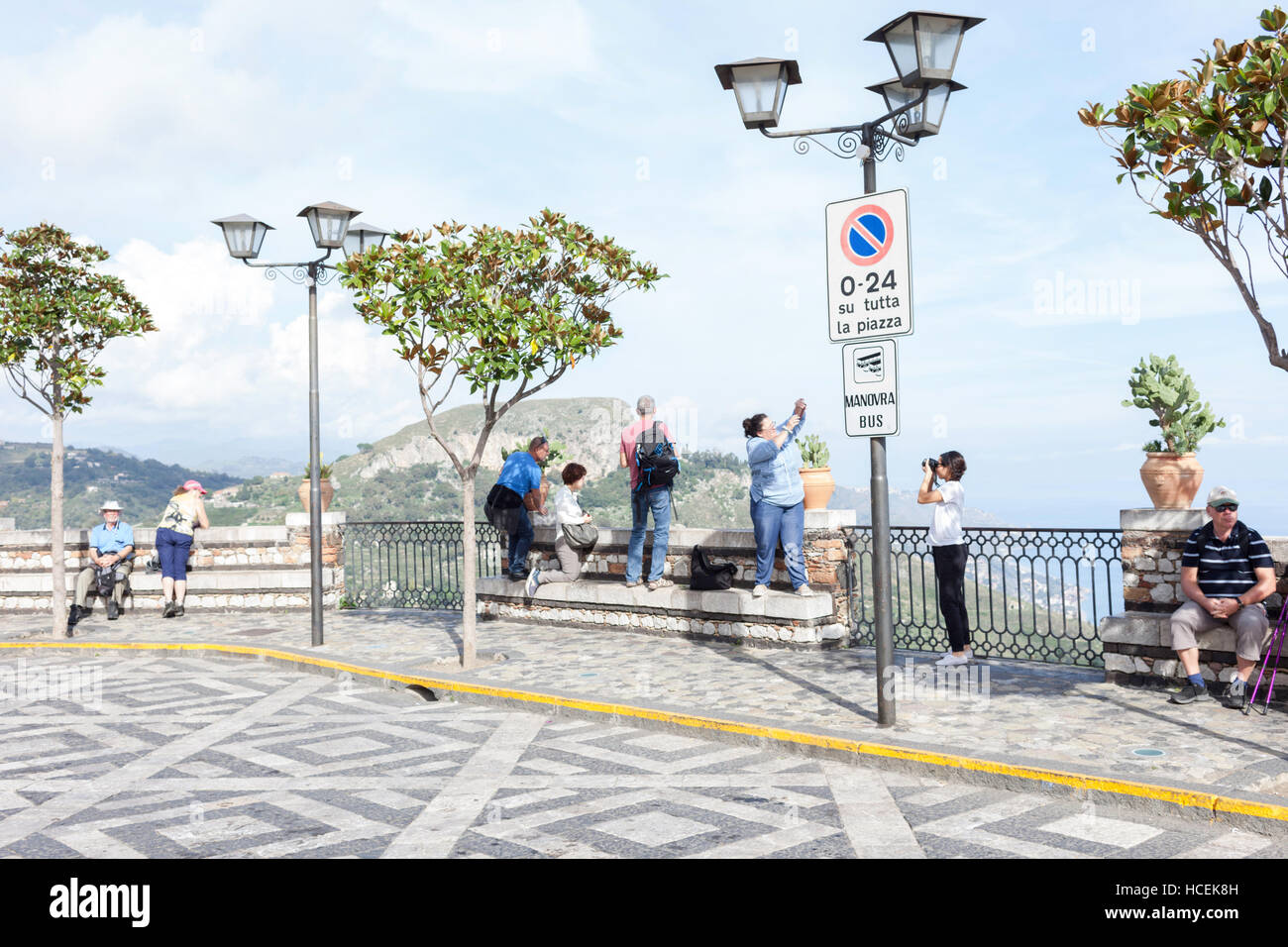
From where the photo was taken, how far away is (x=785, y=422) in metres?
11.0

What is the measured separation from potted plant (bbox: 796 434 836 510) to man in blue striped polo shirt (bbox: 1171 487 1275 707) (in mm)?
4241

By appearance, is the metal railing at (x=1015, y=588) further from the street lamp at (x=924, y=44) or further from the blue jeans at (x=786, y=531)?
the street lamp at (x=924, y=44)

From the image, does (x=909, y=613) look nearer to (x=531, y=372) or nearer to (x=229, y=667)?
(x=531, y=372)

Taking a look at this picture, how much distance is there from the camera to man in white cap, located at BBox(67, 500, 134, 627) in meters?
15.5

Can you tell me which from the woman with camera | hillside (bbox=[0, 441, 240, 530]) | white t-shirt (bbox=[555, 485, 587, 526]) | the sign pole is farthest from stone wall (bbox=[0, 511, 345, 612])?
hillside (bbox=[0, 441, 240, 530])

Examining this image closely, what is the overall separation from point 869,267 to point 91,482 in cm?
8582

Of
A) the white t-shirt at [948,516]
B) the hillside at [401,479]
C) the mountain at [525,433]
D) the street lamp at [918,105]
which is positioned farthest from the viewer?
the mountain at [525,433]

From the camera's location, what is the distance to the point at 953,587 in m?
9.55

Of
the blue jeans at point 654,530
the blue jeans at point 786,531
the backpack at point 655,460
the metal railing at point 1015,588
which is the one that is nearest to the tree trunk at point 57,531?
the blue jeans at point 654,530

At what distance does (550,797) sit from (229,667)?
6867mm

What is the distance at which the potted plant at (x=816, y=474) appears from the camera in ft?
37.3

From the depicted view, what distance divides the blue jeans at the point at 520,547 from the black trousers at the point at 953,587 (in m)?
5.81

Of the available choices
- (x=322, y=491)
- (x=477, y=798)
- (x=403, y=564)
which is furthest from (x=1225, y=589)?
(x=322, y=491)

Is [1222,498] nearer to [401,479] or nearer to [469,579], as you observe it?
[469,579]
